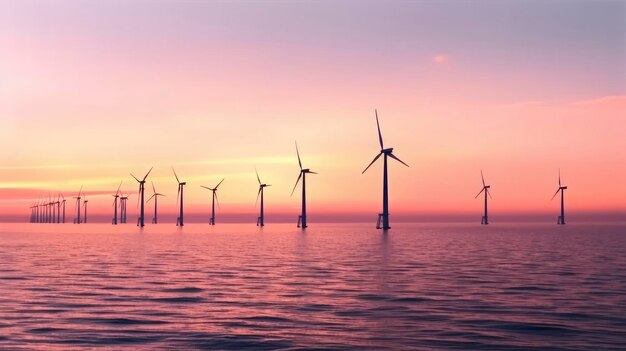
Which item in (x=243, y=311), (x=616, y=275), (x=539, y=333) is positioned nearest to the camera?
(x=539, y=333)

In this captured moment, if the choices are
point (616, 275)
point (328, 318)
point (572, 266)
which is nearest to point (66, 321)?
point (328, 318)

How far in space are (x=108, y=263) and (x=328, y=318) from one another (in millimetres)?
41693

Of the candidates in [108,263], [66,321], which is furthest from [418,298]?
[108,263]

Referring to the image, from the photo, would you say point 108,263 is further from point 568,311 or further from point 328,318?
point 568,311

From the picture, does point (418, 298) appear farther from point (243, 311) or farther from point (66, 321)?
point (66, 321)

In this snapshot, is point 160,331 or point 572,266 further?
point 572,266

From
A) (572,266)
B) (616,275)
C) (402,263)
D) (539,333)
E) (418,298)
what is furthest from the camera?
(402,263)

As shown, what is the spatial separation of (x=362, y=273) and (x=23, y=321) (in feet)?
99.8

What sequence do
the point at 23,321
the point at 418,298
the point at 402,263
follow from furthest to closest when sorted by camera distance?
the point at 402,263 → the point at 418,298 → the point at 23,321

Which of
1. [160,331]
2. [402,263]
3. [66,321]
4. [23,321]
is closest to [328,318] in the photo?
[160,331]

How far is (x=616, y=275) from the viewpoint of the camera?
52.2 metres

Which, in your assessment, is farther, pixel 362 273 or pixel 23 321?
pixel 362 273

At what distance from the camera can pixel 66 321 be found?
93.1 feet

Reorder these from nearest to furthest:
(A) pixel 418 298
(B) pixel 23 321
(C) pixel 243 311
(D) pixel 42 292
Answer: (B) pixel 23 321, (C) pixel 243 311, (A) pixel 418 298, (D) pixel 42 292
